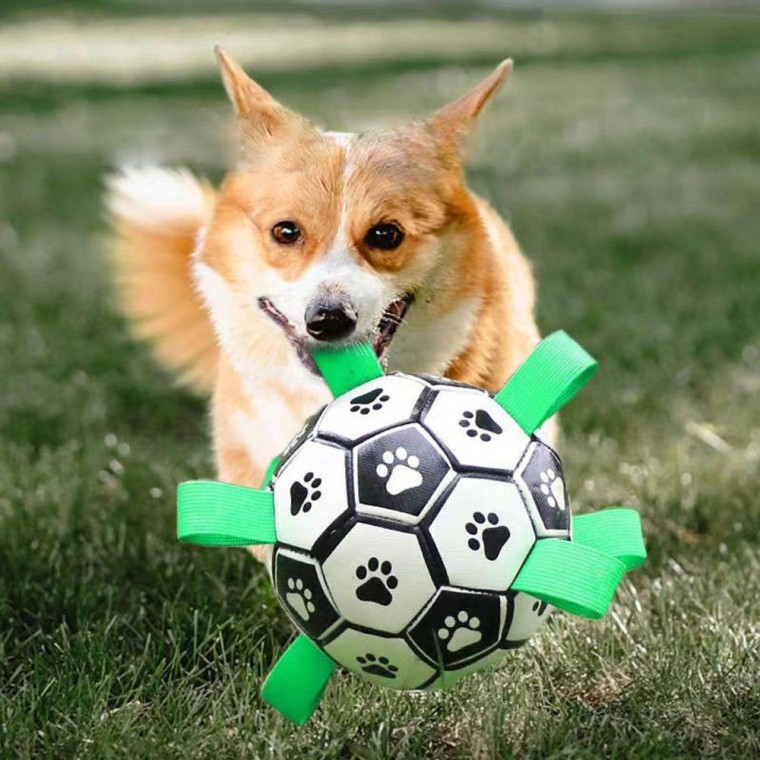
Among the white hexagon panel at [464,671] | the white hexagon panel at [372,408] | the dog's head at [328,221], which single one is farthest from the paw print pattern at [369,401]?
the white hexagon panel at [464,671]

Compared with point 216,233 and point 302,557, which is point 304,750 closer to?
point 302,557

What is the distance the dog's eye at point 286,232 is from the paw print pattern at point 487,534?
780 mm

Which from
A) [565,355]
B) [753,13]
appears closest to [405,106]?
[565,355]

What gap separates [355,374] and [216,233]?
24.0 inches

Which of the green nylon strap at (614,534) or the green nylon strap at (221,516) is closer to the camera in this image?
the green nylon strap at (221,516)

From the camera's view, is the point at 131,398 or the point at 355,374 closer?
the point at 355,374

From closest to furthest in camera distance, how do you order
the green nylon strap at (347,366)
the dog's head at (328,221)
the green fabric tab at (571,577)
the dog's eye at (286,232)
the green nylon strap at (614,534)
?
the green fabric tab at (571,577), the green nylon strap at (614,534), the green nylon strap at (347,366), the dog's head at (328,221), the dog's eye at (286,232)

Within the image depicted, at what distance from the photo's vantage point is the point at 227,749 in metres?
1.77

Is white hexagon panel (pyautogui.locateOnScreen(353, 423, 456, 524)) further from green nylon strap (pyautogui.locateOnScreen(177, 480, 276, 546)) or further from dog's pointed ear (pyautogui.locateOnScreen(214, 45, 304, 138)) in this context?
dog's pointed ear (pyautogui.locateOnScreen(214, 45, 304, 138))

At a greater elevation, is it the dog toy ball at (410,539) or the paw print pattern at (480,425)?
the paw print pattern at (480,425)

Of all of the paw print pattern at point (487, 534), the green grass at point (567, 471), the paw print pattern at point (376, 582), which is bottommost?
the green grass at point (567, 471)

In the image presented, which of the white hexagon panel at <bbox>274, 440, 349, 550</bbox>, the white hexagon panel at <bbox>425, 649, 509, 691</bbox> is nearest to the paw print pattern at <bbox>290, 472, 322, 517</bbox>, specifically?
the white hexagon panel at <bbox>274, 440, 349, 550</bbox>

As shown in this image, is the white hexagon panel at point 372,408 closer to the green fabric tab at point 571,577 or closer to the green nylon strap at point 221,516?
the green nylon strap at point 221,516

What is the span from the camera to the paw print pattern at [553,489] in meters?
1.80
